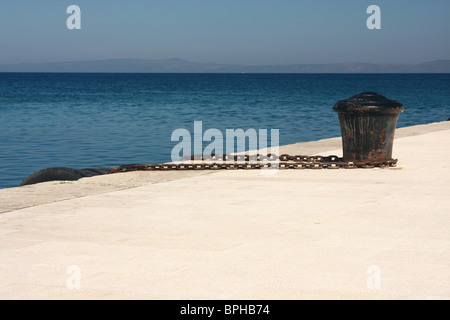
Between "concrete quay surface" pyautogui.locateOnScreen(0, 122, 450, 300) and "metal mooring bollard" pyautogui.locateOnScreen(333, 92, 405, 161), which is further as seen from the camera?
"metal mooring bollard" pyautogui.locateOnScreen(333, 92, 405, 161)

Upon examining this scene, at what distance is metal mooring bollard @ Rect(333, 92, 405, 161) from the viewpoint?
31.5 feet

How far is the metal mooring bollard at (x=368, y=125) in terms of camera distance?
9.61 m

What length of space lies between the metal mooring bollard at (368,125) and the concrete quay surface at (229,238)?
959mm

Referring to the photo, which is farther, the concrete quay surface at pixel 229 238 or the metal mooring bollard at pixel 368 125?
the metal mooring bollard at pixel 368 125

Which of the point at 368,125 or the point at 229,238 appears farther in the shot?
the point at 368,125

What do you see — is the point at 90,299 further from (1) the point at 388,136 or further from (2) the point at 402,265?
(1) the point at 388,136

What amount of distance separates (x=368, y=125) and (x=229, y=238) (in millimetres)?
4794

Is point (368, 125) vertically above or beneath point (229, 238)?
above

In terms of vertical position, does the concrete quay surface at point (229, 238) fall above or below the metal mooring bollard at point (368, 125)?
below

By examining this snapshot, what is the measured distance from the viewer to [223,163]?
10172mm

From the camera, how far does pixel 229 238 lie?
5.47 m

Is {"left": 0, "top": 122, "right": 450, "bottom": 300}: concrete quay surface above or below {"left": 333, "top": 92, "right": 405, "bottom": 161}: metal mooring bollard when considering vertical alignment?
below

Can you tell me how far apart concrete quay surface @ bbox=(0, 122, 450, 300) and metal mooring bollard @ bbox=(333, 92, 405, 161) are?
96 centimetres

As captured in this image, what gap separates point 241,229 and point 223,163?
442cm
